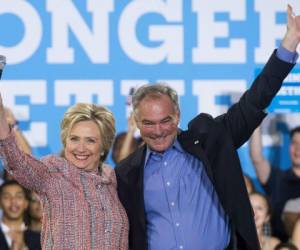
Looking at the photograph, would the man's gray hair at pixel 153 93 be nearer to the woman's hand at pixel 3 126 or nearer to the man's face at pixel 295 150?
the woman's hand at pixel 3 126

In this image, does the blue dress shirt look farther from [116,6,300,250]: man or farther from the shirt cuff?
the shirt cuff

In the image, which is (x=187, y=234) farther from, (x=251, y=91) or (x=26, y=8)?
(x=26, y=8)

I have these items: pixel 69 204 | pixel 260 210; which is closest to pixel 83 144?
pixel 69 204

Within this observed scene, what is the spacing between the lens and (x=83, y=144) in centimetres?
268

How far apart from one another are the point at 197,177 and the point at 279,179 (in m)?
2.30

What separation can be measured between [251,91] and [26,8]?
275 cm

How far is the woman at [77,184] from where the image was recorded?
258 centimetres

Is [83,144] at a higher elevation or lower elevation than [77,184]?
higher

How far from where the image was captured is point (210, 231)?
2.76 meters

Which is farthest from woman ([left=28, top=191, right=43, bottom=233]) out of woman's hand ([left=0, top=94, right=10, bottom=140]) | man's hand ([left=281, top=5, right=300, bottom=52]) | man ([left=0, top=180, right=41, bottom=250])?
man's hand ([left=281, top=5, right=300, bottom=52])

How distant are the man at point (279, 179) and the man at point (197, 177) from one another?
2054 mm

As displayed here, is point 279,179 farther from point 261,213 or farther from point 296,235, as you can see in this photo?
point 296,235

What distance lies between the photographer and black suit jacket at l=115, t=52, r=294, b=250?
2730mm

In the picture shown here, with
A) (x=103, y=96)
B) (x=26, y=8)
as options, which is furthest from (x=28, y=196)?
(x=26, y=8)
